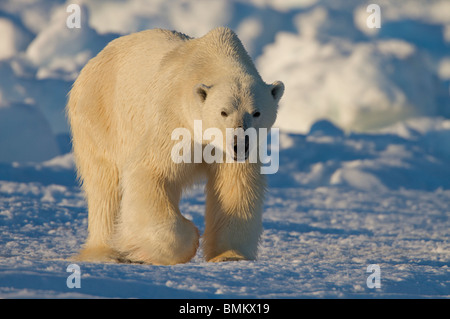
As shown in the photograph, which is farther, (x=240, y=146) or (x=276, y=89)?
(x=276, y=89)

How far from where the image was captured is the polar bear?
400cm

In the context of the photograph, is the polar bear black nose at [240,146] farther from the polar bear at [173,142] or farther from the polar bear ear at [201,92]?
the polar bear ear at [201,92]

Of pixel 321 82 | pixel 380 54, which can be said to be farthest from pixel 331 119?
pixel 380 54

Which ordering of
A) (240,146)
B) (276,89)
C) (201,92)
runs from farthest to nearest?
(276,89) → (201,92) → (240,146)

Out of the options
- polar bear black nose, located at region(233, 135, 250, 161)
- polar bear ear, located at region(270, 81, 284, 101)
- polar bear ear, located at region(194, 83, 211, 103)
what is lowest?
polar bear black nose, located at region(233, 135, 250, 161)

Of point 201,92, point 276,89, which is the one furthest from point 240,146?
point 276,89

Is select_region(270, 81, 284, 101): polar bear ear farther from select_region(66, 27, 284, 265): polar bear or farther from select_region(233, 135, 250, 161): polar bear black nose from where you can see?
select_region(233, 135, 250, 161): polar bear black nose

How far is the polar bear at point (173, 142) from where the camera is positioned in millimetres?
4004

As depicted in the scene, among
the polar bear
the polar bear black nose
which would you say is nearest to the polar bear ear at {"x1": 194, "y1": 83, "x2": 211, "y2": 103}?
the polar bear

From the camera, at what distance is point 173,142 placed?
4.23m

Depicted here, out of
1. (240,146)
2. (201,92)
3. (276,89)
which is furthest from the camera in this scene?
(276,89)

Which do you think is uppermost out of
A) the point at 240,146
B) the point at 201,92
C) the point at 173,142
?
the point at 201,92

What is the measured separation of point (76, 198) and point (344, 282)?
5.44m

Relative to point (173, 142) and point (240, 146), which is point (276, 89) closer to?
point (240, 146)
